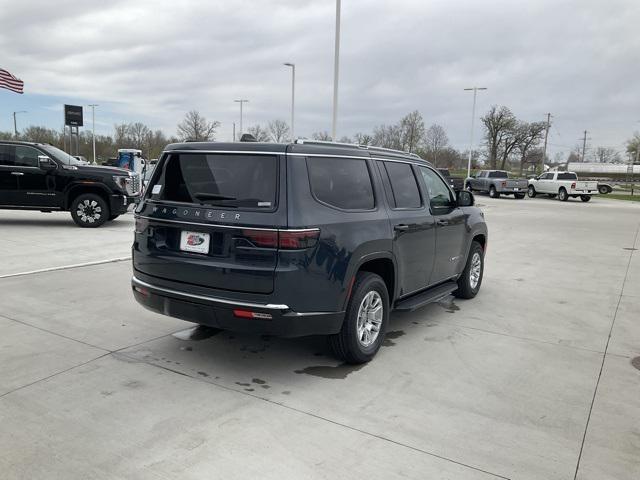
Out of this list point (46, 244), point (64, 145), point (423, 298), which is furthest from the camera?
point (64, 145)

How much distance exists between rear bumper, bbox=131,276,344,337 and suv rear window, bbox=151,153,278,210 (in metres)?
0.73

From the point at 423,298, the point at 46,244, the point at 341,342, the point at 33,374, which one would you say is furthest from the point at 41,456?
the point at 46,244

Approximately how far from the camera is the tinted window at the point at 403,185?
493 centimetres

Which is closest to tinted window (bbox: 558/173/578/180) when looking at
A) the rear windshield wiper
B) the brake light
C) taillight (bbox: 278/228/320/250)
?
taillight (bbox: 278/228/320/250)

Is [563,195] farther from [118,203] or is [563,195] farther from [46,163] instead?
[46,163]

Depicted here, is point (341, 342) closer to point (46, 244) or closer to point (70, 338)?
point (70, 338)

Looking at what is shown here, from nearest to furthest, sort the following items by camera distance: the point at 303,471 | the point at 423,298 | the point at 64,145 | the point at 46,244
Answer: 1. the point at 303,471
2. the point at 423,298
3. the point at 46,244
4. the point at 64,145

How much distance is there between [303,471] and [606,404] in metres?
2.46

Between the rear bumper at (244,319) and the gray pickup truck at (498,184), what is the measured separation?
32.2 meters

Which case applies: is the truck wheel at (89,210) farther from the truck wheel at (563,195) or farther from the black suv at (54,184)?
the truck wheel at (563,195)

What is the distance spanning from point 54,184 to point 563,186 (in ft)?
101

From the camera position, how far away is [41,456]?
2.92 m

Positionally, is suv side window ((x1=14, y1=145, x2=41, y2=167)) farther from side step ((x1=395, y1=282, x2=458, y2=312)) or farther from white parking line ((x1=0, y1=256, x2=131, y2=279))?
side step ((x1=395, y1=282, x2=458, y2=312))

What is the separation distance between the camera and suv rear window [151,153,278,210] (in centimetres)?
378
